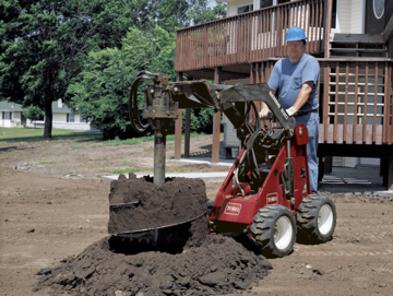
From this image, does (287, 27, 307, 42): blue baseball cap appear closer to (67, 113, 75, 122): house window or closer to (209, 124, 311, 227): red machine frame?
(209, 124, 311, 227): red machine frame

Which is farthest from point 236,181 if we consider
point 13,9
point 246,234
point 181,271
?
point 13,9

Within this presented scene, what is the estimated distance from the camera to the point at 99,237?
675cm

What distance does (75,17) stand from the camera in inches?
1635

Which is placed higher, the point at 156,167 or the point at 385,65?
the point at 385,65

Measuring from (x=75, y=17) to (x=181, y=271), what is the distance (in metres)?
39.4

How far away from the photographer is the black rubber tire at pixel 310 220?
19.9ft

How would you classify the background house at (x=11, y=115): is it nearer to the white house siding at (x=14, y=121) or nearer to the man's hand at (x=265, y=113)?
the white house siding at (x=14, y=121)

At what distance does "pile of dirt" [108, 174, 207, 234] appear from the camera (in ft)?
15.9

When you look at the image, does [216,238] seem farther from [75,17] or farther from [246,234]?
[75,17]

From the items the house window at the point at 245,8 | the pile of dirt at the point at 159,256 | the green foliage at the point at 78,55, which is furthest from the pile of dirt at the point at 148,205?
the green foliage at the point at 78,55

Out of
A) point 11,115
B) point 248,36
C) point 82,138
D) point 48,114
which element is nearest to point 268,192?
point 248,36

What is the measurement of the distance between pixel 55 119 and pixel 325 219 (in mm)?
90131

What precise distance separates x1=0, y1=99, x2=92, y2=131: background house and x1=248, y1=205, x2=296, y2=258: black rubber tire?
72.8 m

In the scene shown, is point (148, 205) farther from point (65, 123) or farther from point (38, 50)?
point (65, 123)
